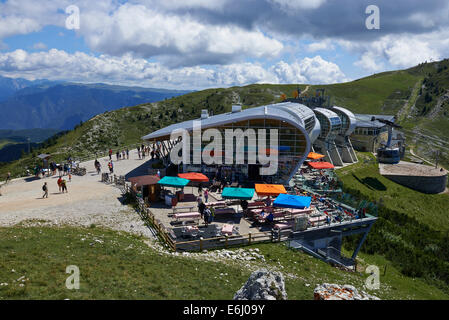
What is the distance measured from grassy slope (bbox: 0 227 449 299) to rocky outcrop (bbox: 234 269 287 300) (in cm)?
209

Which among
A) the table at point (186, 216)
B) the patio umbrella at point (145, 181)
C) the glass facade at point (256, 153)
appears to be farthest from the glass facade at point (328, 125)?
the table at point (186, 216)

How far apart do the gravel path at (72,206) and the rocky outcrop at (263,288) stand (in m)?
11.2

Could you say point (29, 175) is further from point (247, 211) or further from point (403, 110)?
point (403, 110)

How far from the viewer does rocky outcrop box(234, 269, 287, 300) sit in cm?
988

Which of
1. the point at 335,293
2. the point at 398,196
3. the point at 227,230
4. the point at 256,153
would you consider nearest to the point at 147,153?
the point at 256,153

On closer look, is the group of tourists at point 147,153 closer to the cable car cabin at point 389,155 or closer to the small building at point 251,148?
the small building at point 251,148

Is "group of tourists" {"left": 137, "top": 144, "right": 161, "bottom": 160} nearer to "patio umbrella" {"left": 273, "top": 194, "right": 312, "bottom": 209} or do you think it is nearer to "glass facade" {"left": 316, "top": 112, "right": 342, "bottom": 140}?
"patio umbrella" {"left": 273, "top": 194, "right": 312, "bottom": 209}

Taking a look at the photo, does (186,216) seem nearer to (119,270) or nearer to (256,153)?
(119,270)

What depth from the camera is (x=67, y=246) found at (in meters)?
16.0

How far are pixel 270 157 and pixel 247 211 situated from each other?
35.3 ft

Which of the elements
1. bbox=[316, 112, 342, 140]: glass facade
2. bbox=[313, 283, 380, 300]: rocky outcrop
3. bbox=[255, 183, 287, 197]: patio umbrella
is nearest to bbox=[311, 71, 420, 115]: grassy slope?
bbox=[316, 112, 342, 140]: glass facade
